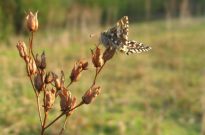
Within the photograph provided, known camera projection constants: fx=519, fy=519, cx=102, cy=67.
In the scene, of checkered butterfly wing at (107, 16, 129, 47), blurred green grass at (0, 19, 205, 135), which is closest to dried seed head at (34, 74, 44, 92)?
checkered butterfly wing at (107, 16, 129, 47)

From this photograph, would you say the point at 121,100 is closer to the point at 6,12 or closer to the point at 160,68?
the point at 6,12

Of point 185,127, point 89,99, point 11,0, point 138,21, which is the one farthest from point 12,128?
point 138,21

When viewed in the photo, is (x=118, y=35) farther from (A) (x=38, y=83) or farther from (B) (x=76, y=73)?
(A) (x=38, y=83)

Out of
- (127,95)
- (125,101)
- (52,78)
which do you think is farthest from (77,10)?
(52,78)

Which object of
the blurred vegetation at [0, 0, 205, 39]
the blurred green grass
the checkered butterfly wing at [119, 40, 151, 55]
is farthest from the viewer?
the blurred vegetation at [0, 0, 205, 39]

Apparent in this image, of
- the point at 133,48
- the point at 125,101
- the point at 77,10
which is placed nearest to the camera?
the point at 133,48

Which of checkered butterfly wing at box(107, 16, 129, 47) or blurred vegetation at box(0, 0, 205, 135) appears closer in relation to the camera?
checkered butterfly wing at box(107, 16, 129, 47)

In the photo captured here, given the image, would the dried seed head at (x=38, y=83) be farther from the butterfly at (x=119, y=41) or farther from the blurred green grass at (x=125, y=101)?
the blurred green grass at (x=125, y=101)

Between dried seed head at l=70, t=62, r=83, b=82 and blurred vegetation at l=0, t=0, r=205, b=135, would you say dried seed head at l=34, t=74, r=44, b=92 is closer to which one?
dried seed head at l=70, t=62, r=83, b=82
